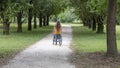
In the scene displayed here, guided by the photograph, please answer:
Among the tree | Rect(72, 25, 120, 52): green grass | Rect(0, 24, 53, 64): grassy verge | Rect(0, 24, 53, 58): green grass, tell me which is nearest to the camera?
the tree

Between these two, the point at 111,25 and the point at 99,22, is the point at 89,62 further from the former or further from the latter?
the point at 99,22

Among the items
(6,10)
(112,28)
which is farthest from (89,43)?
(112,28)

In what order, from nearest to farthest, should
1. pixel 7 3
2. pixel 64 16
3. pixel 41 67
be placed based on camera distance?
pixel 41 67 < pixel 7 3 < pixel 64 16

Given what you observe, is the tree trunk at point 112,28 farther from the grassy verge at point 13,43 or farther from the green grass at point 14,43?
the green grass at point 14,43

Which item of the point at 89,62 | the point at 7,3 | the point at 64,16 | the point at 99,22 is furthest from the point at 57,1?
the point at 64,16

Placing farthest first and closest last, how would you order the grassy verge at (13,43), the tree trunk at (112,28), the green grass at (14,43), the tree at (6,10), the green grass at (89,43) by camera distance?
the green grass at (89,43), the green grass at (14,43), the grassy verge at (13,43), the tree at (6,10), the tree trunk at (112,28)

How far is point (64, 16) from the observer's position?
123938 mm

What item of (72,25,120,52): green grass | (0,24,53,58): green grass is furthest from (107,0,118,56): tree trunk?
(0,24,53,58): green grass

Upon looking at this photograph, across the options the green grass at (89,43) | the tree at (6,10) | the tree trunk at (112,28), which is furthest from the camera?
the green grass at (89,43)

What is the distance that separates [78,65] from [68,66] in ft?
1.65

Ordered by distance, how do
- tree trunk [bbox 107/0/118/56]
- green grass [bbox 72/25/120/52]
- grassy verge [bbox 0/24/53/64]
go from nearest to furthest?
tree trunk [bbox 107/0/118/56] < grassy verge [bbox 0/24/53/64] < green grass [bbox 72/25/120/52]

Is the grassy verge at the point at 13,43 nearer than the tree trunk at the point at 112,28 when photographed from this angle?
No

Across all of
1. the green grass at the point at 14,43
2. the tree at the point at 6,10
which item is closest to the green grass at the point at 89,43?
the green grass at the point at 14,43

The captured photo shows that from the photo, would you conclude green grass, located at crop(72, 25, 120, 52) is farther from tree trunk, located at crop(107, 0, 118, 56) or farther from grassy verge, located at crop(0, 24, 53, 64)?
tree trunk, located at crop(107, 0, 118, 56)
